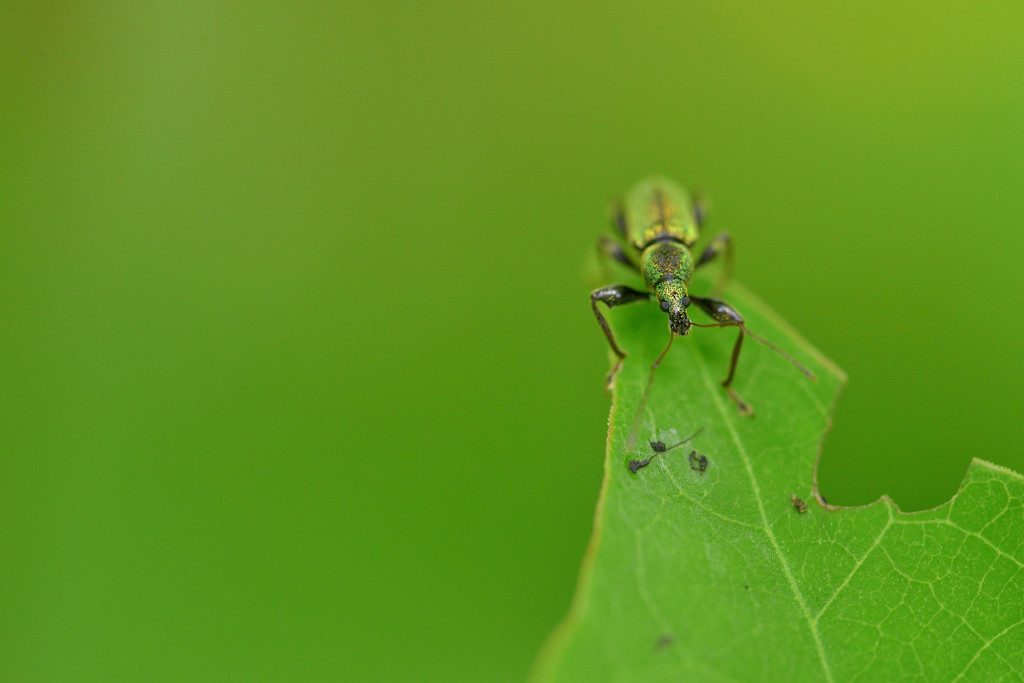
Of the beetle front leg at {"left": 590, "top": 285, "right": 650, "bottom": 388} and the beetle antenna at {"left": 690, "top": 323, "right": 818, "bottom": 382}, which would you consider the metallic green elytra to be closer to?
the beetle front leg at {"left": 590, "top": 285, "right": 650, "bottom": 388}

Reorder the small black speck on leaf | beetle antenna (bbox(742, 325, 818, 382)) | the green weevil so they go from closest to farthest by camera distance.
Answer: the small black speck on leaf → beetle antenna (bbox(742, 325, 818, 382)) → the green weevil

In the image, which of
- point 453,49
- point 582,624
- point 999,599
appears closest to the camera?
point 582,624

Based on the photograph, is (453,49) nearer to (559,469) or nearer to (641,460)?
(559,469)

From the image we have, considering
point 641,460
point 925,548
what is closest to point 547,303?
point 641,460

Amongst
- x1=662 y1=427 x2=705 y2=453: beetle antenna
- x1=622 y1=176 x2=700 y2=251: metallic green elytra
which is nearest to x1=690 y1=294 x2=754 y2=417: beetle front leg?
x1=662 y1=427 x2=705 y2=453: beetle antenna

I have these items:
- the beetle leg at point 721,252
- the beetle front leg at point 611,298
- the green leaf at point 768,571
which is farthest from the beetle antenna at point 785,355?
the beetle leg at point 721,252
